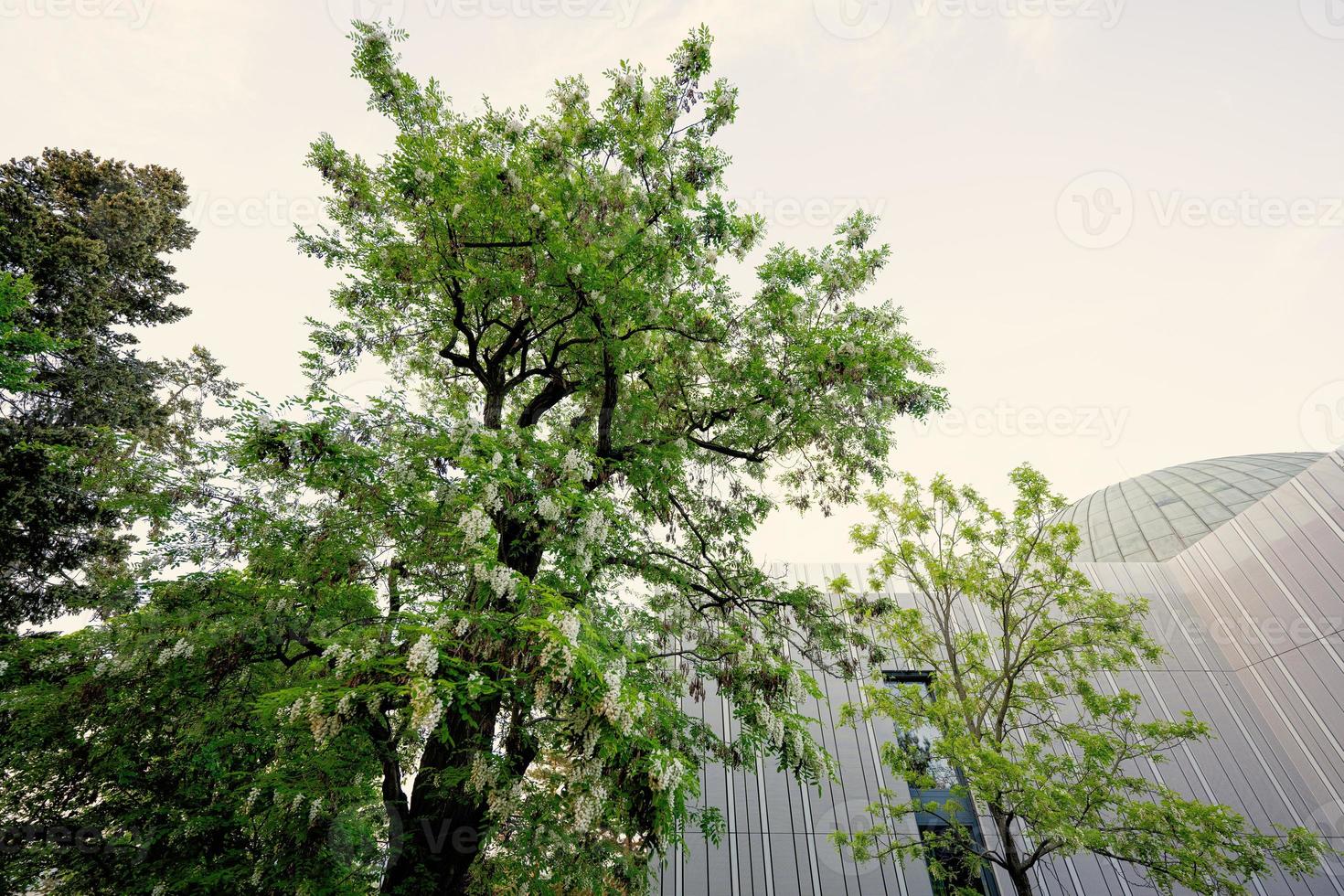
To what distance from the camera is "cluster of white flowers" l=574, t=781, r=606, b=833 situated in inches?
166

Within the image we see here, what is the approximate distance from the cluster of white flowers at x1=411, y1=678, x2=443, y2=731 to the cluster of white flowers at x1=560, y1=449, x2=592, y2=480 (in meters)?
3.03

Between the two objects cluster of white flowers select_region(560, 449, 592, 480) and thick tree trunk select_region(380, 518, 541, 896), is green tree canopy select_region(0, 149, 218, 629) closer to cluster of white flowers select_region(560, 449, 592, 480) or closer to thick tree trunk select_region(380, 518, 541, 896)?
thick tree trunk select_region(380, 518, 541, 896)

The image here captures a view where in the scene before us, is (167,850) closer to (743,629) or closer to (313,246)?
(743,629)

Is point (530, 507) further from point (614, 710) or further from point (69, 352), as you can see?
point (69, 352)

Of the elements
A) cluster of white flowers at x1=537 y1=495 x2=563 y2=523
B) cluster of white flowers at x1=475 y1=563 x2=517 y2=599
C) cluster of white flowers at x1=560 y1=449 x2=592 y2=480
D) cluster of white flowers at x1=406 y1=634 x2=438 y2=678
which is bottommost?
cluster of white flowers at x1=406 y1=634 x2=438 y2=678

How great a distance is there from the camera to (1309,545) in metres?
18.3

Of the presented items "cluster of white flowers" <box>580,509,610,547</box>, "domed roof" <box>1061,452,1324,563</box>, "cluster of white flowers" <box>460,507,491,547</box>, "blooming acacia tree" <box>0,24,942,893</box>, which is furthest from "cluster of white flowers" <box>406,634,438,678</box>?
"domed roof" <box>1061,452,1324,563</box>

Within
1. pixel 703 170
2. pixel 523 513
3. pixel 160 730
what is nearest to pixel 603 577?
pixel 523 513

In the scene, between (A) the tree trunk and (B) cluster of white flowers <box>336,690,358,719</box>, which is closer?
(B) cluster of white flowers <box>336,690,358,719</box>

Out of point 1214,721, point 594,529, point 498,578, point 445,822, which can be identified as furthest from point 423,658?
point 1214,721

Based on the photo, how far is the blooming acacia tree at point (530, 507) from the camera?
4.75 metres

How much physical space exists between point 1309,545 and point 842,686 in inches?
679

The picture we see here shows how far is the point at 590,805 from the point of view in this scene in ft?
14.5

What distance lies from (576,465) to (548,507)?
90cm
